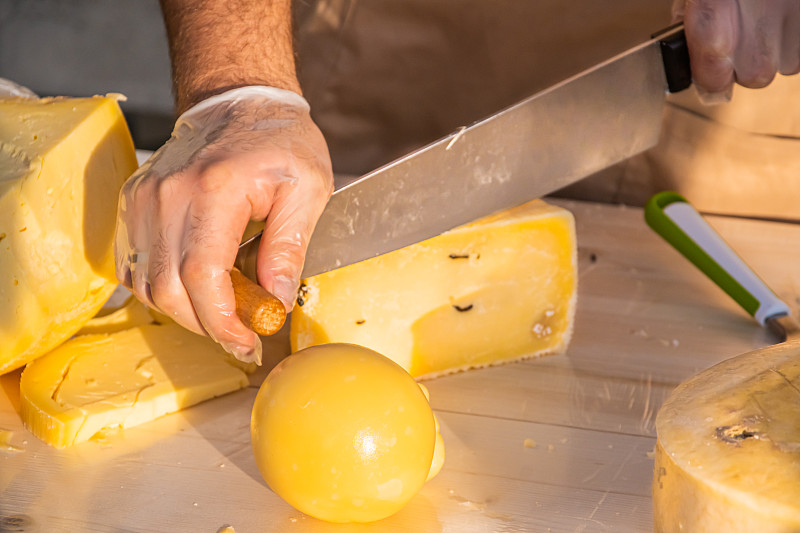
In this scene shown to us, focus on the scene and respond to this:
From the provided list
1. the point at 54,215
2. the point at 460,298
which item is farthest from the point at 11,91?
the point at 460,298

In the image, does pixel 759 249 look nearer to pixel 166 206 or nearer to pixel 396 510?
pixel 396 510

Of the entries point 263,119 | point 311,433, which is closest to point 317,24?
point 263,119

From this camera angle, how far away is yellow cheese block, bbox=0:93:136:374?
93cm

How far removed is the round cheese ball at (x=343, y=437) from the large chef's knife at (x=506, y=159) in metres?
0.19

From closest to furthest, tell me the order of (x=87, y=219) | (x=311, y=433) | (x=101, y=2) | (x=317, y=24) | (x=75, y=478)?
(x=311, y=433)
(x=75, y=478)
(x=87, y=219)
(x=317, y=24)
(x=101, y=2)

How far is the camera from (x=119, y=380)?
0.99m

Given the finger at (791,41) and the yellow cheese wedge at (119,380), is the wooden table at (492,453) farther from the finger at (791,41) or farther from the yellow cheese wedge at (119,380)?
the finger at (791,41)

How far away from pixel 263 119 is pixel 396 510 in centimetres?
49

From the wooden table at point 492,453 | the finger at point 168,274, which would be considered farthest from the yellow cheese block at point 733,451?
the finger at point 168,274

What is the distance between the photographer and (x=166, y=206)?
843 millimetres

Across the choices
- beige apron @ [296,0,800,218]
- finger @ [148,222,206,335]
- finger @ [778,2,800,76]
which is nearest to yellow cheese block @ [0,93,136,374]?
finger @ [148,222,206,335]

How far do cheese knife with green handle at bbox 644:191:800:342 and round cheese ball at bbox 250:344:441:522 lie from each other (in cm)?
64

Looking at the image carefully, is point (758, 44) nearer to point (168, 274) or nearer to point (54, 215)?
point (168, 274)

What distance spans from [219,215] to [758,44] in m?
0.84
